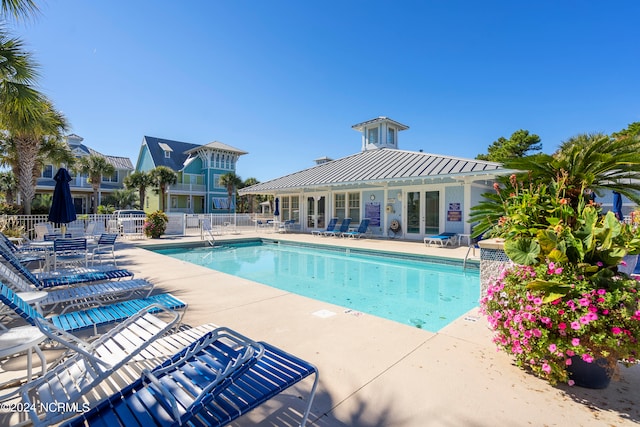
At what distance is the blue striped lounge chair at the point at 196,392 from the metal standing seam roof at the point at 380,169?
A: 35.7 feet

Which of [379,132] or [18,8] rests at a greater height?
[379,132]

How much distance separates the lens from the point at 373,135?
1905 centimetres

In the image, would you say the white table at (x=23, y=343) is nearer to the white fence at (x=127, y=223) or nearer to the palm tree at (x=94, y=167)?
the white fence at (x=127, y=223)

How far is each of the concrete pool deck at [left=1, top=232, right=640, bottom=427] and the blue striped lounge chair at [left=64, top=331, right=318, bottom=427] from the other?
0.43m

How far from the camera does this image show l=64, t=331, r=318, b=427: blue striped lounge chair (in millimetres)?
1552

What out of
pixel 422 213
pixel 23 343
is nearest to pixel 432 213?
pixel 422 213

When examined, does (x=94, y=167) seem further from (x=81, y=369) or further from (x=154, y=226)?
(x=81, y=369)

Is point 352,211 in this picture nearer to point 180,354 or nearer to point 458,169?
point 458,169

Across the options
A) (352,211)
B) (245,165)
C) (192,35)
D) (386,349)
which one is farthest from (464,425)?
(245,165)

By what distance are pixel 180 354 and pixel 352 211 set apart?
15041 mm

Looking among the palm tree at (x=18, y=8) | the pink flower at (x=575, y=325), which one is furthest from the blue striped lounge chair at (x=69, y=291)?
the palm tree at (x=18, y=8)

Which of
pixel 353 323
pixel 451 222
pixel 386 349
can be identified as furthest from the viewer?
pixel 451 222

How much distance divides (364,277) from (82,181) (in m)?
31.0

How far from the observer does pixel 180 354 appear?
6.88 ft
